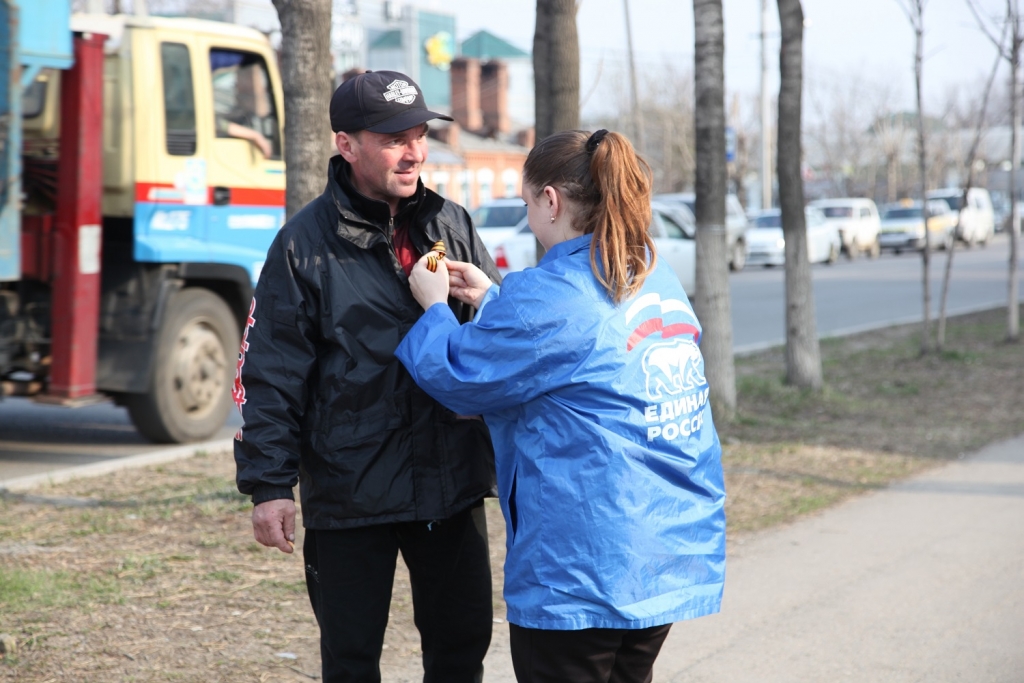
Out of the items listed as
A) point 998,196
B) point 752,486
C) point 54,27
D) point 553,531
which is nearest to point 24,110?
point 54,27

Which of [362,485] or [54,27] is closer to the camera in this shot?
[362,485]

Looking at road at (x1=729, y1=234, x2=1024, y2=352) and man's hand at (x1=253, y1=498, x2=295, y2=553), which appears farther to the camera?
road at (x1=729, y1=234, x2=1024, y2=352)

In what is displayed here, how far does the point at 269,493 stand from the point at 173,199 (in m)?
5.34

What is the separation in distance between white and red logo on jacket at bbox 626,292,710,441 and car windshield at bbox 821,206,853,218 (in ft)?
116

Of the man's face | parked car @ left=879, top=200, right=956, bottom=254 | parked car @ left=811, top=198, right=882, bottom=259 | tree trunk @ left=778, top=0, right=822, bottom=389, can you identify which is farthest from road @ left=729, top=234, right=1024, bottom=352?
the man's face

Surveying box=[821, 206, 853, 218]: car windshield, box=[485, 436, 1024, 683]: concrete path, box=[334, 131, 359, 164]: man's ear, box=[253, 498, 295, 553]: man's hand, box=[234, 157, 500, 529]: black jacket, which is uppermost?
box=[821, 206, 853, 218]: car windshield

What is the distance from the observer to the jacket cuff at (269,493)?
266 centimetres

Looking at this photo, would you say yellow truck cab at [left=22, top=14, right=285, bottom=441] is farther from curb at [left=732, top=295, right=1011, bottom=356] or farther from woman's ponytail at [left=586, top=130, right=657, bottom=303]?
curb at [left=732, top=295, right=1011, bottom=356]

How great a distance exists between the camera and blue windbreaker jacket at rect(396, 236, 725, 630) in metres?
2.28

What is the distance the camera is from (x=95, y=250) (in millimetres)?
6992

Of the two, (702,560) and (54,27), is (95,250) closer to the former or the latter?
(54,27)

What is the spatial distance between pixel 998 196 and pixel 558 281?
77270 mm

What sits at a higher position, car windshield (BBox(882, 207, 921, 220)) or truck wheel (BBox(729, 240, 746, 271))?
car windshield (BBox(882, 207, 921, 220))

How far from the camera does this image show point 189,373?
310 inches
